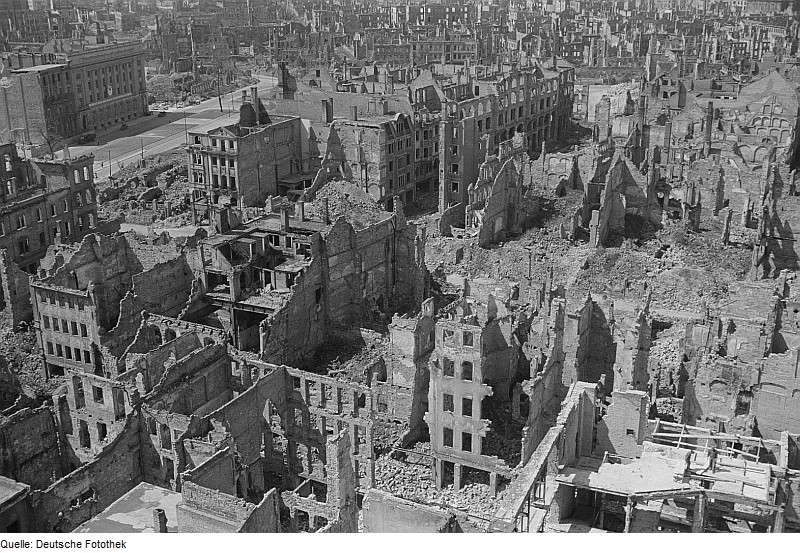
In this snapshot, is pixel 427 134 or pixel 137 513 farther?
pixel 427 134

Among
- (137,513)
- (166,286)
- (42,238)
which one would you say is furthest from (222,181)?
(137,513)

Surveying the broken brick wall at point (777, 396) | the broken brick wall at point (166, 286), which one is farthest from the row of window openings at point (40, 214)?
the broken brick wall at point (777, 396)

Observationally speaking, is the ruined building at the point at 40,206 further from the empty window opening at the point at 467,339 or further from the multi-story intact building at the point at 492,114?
the empty window opening at the point at 467,339

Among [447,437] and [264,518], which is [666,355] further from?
[264,518]

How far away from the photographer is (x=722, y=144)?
80.6m

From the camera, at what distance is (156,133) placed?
11525 centimetres

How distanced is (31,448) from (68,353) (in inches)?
507

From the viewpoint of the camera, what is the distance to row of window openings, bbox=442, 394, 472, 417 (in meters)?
39.1

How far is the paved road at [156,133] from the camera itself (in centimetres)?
10178

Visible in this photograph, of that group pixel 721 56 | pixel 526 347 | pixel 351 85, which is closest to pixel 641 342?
pixel 526 347

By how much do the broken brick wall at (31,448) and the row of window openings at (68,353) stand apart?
1037cm

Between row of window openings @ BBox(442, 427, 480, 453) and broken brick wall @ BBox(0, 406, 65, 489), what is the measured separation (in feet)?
57.2

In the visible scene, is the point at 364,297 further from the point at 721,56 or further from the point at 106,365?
the point at 721,56

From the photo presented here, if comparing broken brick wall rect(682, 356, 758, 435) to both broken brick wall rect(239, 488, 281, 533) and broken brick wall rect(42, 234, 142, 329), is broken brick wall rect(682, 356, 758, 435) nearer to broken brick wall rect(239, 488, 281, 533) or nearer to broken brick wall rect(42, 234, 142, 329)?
broken brick wall rect(239, 488, 281, 533)
